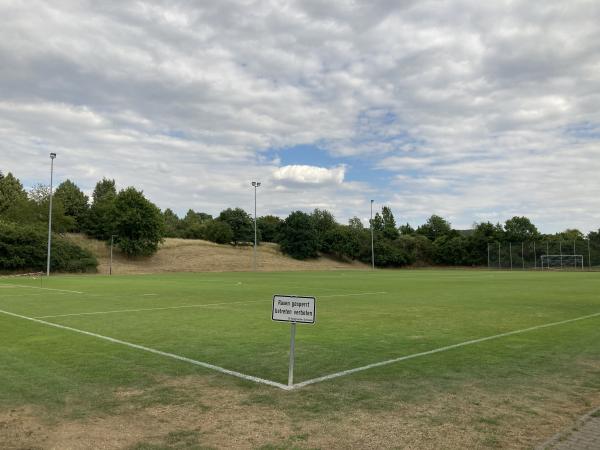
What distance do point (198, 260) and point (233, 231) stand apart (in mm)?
21909

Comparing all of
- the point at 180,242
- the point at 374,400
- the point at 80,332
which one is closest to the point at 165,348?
the point at 80,332

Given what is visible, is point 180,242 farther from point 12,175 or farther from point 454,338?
point 454,338

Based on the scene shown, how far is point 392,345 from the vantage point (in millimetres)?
9906

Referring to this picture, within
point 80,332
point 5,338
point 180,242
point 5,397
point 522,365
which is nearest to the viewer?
point 5,397

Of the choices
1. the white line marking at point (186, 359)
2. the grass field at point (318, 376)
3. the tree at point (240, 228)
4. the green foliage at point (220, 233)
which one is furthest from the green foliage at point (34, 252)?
the white line marking at point (186, 359)

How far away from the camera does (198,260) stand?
2960 inches

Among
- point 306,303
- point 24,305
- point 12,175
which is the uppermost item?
point 12,175

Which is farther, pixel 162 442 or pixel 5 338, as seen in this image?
pixel 5 338

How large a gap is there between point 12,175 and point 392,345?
93671 mm

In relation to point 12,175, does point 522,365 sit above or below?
below

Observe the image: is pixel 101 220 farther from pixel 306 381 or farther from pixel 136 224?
pixel 306 381

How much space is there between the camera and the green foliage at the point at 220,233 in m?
94.0

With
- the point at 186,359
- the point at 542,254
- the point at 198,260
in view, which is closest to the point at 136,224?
the point at 198,260

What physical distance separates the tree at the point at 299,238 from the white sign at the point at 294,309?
278 feet
